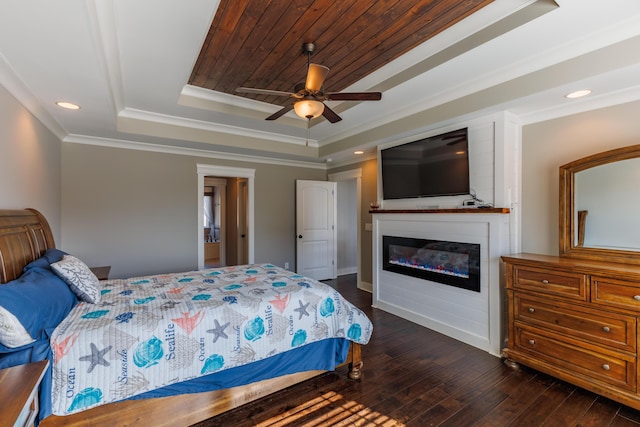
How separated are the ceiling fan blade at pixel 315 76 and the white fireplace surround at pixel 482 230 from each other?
1754mm

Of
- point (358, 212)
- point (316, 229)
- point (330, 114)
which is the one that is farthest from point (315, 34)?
point (316, 229)

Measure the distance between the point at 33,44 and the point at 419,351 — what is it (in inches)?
148

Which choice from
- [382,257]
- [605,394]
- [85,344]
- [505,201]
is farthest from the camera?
[382,257]

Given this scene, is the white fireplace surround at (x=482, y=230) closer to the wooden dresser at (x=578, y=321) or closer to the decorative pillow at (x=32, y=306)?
the wooden dresser at (x=578, y=321)

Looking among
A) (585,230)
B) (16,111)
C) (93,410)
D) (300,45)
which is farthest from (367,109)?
(93,410)

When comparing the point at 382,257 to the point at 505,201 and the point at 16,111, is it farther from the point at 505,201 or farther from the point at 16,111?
the point at 16,111

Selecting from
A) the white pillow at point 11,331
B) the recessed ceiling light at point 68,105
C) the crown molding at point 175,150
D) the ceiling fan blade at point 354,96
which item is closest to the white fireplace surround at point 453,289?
the ceiling fan blade at point 354,96

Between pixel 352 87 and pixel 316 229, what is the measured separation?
3024mm

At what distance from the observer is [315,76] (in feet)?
7.25

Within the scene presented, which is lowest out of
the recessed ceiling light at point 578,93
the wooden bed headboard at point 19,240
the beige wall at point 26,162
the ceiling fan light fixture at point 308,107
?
the wooden bed headboard at point 19,240

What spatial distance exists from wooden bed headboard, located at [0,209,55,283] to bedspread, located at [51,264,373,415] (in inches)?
18.8

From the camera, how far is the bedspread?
5.24ft

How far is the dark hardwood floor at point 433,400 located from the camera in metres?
1.99

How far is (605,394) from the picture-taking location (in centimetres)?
211
